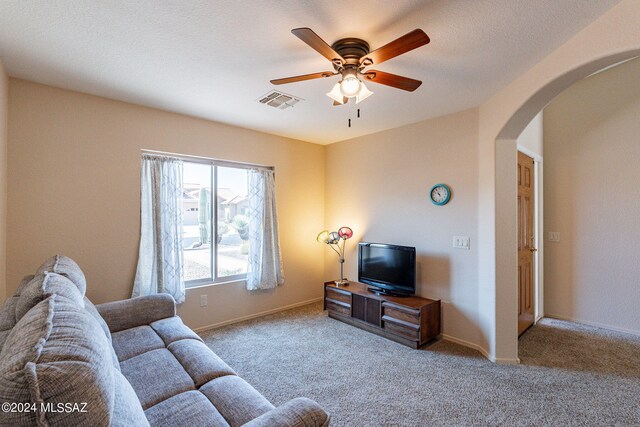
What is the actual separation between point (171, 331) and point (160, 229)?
1285 millimetres

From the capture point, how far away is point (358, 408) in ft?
6.87

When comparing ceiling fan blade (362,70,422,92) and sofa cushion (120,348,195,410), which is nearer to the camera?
sofa cushion (120,348,195,410)

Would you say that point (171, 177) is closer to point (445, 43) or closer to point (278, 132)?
point (278, 132)

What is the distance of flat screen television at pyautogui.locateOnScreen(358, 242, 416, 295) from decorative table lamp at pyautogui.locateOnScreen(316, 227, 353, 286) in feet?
0.99

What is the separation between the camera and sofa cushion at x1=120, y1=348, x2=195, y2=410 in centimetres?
153

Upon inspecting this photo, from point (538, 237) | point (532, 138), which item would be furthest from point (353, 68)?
point (538, 237)

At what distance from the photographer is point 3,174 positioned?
7.66 feet

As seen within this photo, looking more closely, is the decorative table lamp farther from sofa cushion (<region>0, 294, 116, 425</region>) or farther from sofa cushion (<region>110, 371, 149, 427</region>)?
sofa cushion (<region>0, 294, 116, 425</region>)

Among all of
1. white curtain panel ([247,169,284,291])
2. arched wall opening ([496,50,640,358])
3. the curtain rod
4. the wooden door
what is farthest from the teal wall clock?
the curtain rod

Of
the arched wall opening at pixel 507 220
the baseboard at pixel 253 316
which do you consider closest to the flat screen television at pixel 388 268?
the arched wall opening at pixel 507 220

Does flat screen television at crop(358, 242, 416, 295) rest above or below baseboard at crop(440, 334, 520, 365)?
above

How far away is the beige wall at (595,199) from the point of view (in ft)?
11.2

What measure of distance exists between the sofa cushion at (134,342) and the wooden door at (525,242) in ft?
12.0

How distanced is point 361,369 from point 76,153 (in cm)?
331
